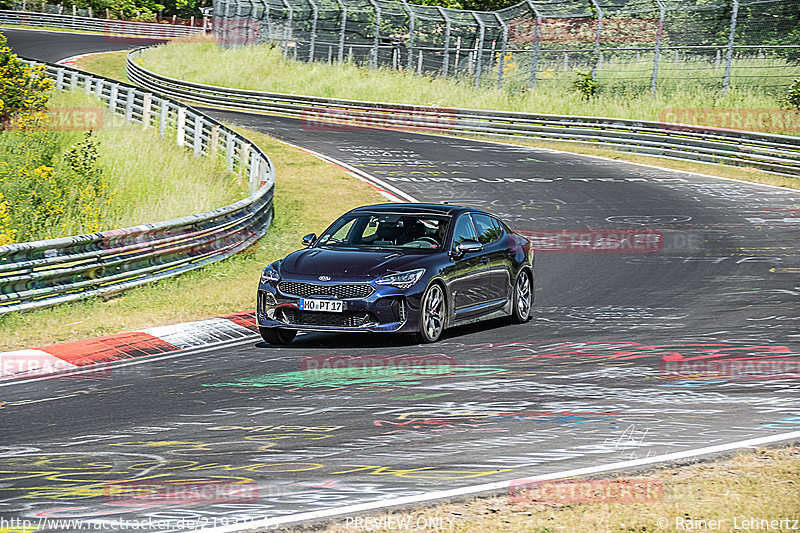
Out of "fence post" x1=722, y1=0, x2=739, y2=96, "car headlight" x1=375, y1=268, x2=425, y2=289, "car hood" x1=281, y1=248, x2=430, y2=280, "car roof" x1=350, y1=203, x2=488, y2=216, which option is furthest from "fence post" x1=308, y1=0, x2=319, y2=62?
"car headlight" x1=375, y1=268, x2=425, y2=289

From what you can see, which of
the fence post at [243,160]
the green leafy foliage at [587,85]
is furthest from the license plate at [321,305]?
the green leafy foliage at [587,85]

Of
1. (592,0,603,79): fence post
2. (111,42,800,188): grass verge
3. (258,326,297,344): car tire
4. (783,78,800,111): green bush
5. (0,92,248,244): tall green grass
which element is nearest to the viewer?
(258,326,297,344): car tire

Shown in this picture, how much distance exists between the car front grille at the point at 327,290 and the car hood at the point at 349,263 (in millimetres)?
98

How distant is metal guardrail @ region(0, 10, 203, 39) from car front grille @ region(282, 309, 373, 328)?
70332 mm

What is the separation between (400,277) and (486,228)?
7.81ft

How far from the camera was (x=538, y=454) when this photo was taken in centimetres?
650

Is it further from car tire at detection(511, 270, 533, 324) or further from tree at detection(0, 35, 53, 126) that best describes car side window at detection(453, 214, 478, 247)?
tree at detection(0, 35, 53, 126)

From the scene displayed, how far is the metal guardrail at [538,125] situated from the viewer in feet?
96.1

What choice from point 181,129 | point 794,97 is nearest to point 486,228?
point 181,129

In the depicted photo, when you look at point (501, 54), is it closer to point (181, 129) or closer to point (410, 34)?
point (410, 34)

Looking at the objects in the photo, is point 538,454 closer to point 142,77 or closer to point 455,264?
point 455,264

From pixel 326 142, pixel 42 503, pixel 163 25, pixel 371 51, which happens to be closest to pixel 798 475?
pixel 42 503

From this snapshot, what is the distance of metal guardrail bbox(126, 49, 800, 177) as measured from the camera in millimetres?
29297

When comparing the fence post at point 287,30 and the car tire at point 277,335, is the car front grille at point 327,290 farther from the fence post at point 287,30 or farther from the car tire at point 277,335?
the fence post at point 287,30
